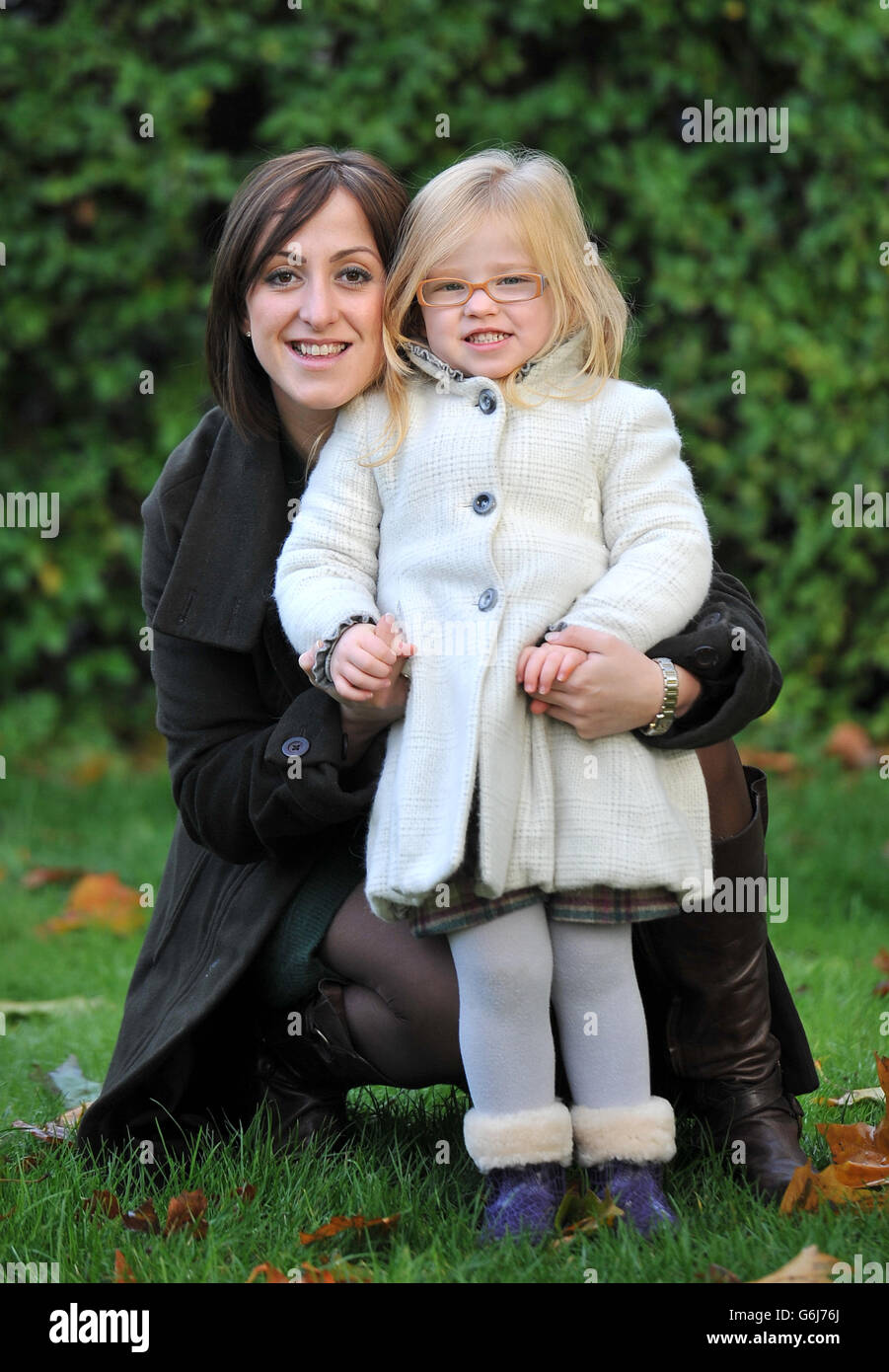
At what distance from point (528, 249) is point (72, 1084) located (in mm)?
1673

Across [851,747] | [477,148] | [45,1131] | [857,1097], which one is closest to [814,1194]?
[857,1097]

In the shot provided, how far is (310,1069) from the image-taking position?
239cm

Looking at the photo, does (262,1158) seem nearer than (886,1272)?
No

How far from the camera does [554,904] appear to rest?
202cm

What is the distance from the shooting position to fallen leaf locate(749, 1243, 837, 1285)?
5.94 ft

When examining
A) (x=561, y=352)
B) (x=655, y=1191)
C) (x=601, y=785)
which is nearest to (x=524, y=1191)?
(x=655, y=1191)

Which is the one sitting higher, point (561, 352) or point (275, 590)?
point (561, 352)

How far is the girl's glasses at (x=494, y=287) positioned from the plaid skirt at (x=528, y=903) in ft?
2.32

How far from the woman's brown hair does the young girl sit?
5.3 inches

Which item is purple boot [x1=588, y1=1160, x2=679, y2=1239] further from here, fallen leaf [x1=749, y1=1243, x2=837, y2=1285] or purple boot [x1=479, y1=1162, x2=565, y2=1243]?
fallen leaf [x1=749, y1=1243, x2=837, y2=1285]

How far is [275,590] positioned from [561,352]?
1.73ft

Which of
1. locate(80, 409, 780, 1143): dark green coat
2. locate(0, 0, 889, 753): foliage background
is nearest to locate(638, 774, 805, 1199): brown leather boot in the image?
locate(80, 409, 780, 1143): dark green coat

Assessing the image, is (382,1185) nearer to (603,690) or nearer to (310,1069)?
(310,1069)

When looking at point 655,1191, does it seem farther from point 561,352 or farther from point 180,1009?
point 561,352
